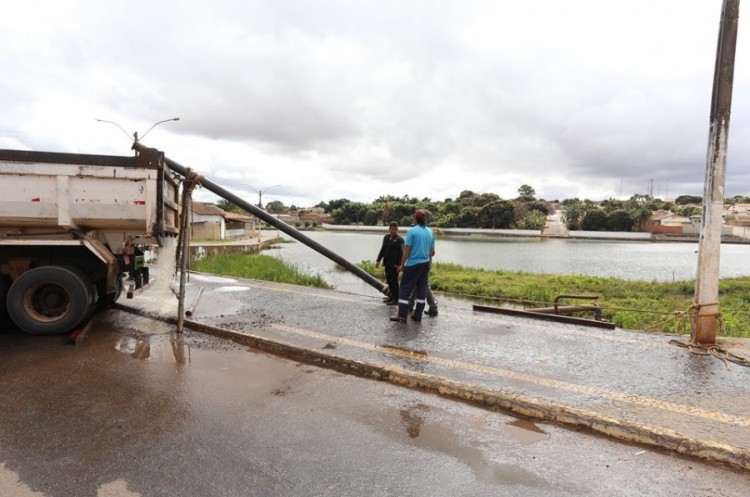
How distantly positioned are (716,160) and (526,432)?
4.39 meters

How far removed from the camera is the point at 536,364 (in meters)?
5.33

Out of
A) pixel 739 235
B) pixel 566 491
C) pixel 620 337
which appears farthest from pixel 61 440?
pixel 739 235

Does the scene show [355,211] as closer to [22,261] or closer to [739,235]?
[739,235]

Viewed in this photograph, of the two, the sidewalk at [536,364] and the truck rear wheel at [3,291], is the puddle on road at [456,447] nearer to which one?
the sidewalk at [536,364]

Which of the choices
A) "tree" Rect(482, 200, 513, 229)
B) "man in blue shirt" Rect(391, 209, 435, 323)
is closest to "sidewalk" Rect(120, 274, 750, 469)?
"man in blue shirt" Rect(391, 209, 435, 323)

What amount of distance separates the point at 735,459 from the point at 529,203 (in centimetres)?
9958

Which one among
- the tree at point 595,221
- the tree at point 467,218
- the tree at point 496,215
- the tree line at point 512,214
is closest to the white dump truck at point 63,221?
the tree line at point 512,214

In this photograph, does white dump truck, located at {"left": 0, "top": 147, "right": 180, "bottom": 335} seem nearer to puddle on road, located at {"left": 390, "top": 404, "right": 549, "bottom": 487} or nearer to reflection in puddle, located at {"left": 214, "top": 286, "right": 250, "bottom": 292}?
reflection in puddle, located at {"left": 214, "top": 286, "right": 250, "bottom": 292}

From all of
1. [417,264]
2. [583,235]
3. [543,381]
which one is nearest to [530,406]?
[543,381]

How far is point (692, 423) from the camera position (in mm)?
3797

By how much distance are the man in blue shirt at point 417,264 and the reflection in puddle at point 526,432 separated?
356 cm

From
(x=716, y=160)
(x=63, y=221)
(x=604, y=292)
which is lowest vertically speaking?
(x=604, y=292)

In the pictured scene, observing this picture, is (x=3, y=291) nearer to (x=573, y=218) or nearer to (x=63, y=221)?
(x=63, y=221)

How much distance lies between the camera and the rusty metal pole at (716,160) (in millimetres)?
5703
